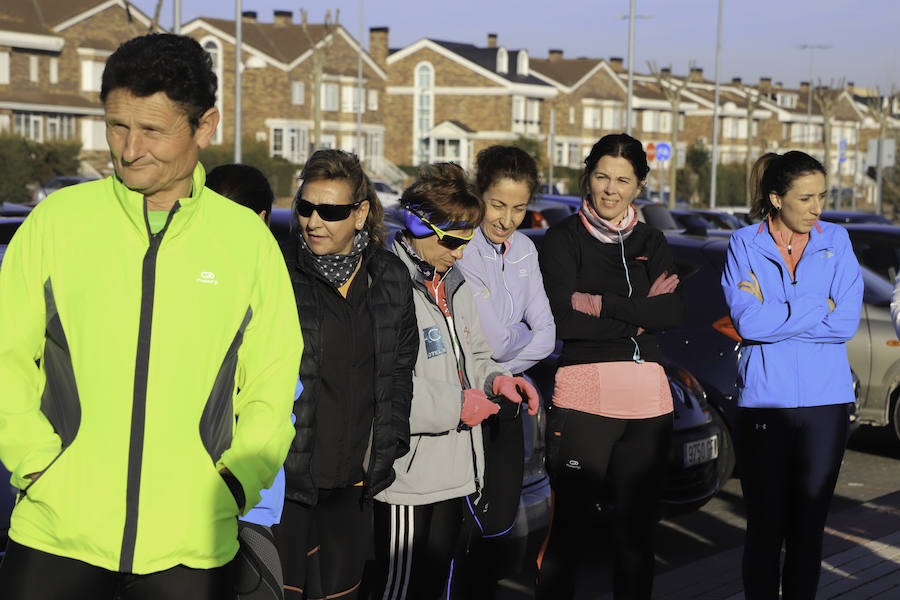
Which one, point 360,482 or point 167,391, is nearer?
point 167,391

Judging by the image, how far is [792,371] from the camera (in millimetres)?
4566

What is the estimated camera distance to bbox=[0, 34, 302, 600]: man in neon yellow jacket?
242 cm

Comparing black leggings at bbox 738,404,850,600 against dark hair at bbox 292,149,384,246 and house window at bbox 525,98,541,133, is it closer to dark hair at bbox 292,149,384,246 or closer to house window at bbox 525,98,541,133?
dark hair at bbox 292,149,384,246

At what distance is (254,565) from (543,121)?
9065 cm

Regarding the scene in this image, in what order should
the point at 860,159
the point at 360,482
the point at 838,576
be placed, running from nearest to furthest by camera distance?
the point at 360,482 → the point at 838,576 → the point at 860,159

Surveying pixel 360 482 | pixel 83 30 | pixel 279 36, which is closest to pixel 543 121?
pixel 279 36

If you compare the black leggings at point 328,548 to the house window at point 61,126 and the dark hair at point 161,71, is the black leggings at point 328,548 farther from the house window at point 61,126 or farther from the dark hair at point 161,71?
the house window at point 61,126

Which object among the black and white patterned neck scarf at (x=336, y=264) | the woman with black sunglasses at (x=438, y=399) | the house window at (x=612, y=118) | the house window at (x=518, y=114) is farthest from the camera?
the house window at (x=612, y=118)

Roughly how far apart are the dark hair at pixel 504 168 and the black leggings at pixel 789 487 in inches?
51.9

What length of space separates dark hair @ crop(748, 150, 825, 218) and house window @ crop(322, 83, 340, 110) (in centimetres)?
7623

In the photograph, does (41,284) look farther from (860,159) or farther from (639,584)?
(860,159)

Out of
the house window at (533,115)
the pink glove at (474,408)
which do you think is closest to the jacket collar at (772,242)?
the pink glove at (474,408)

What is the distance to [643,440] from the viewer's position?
15.3 feet

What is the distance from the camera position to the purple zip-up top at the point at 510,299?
456 centimetres
